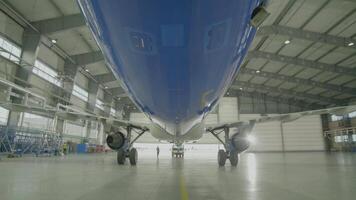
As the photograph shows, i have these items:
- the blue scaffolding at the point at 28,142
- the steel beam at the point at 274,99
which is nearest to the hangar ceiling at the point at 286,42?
the steel beam at the point at 274,99

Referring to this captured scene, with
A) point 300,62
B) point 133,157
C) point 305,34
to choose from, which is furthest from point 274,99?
point 133,157

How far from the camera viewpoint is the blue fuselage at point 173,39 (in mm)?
1854

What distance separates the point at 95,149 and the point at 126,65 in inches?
1425

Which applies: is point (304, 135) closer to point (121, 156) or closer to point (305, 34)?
point (305, 34)

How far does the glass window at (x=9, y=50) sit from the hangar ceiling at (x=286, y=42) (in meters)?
2.80

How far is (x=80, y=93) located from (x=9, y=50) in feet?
41.4

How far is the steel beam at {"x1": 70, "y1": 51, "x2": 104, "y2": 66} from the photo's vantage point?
2847cm

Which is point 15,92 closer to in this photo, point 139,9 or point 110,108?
point 110,108

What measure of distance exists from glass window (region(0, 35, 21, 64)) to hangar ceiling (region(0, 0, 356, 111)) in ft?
9.20

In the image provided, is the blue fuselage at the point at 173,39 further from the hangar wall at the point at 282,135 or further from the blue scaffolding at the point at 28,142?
the hangar wall at the point at 282,135

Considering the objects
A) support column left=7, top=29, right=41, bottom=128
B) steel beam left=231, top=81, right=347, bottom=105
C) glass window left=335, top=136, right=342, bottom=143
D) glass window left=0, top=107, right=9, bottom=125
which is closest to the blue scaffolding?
glass window left=0, top=107, right=9, bottom=125

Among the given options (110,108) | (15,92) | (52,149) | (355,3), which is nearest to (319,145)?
(355,3)

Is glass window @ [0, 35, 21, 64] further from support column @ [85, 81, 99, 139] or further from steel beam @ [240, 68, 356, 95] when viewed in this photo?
steel beam @ [240, 68, 356, 95]

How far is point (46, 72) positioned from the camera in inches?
1013
